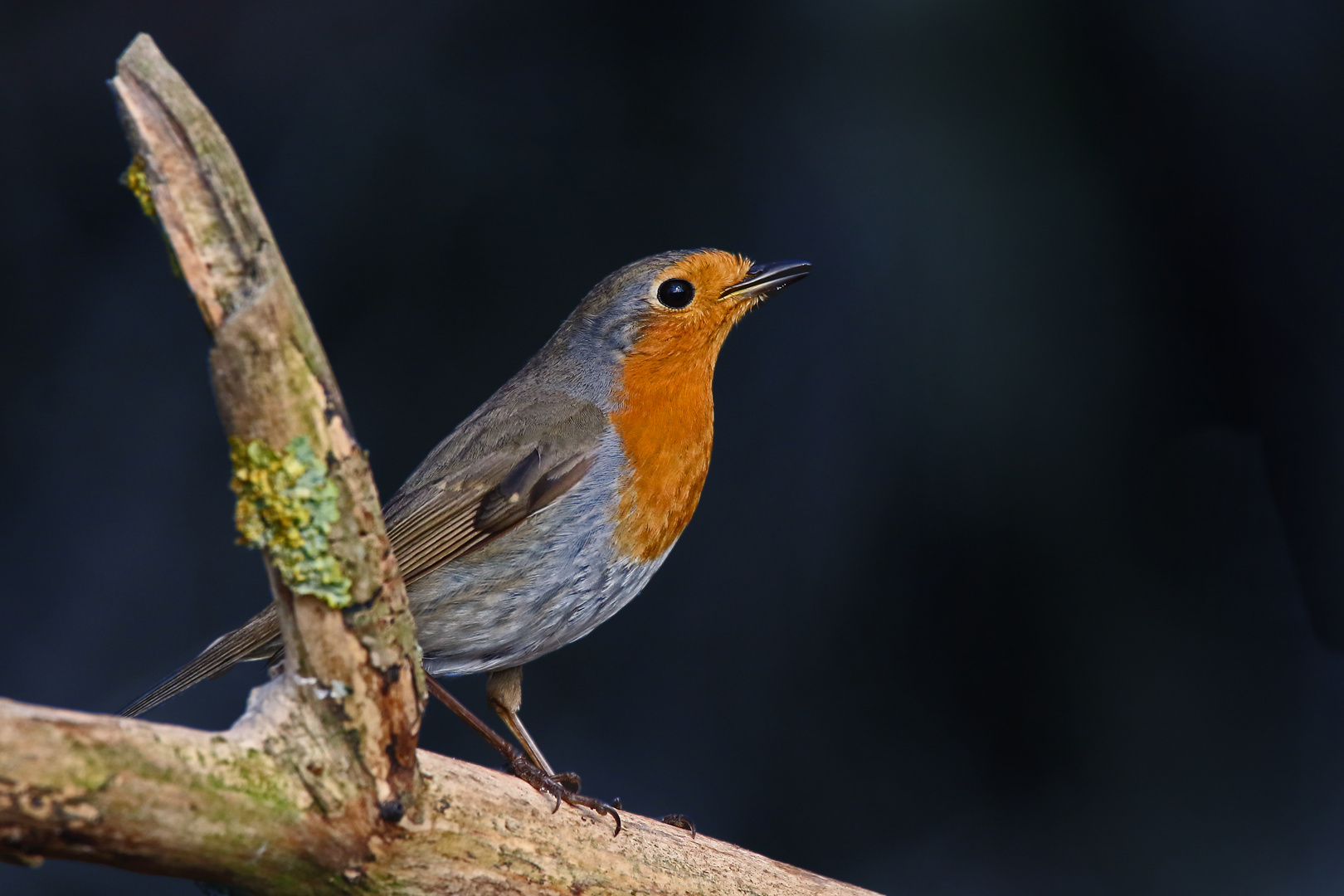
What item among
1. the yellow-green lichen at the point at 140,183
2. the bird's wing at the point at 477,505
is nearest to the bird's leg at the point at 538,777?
the bird's wing at the point at 477,505

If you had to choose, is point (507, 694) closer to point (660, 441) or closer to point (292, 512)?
point (660, 441)

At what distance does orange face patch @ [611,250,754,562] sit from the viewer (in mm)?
2258

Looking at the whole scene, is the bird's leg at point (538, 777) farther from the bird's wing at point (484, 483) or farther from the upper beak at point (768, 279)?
the upper beak at point (768, 279)

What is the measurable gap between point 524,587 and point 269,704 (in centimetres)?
80

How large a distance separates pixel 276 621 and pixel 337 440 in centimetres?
83

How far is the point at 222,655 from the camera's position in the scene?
2.03m

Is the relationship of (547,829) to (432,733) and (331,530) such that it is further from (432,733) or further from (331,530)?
(432,733)

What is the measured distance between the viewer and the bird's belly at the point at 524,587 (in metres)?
2.15

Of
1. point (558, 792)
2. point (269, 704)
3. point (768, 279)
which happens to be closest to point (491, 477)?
point (558, 792)

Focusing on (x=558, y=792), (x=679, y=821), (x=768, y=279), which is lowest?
(x=679, y=821)

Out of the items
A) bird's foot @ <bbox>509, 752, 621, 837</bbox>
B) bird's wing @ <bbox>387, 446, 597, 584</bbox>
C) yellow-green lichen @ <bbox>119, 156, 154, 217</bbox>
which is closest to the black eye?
bird's wing @ <bbox>387, 446, 597, 584</bbox>

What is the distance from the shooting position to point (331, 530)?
1.32 metres

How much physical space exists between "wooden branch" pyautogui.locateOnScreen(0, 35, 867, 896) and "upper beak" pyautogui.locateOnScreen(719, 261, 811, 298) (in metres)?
1.35

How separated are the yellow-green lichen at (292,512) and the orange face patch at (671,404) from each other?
930mm
